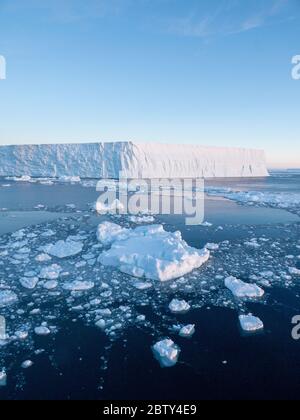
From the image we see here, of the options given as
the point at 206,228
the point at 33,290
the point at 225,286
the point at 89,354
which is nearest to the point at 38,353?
the point at 89,354

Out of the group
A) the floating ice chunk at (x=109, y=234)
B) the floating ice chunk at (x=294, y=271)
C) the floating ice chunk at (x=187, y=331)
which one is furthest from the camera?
the floating ice chunk at (x=109, y=234)

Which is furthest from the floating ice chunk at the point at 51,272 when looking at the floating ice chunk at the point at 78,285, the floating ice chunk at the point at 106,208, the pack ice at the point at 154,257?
the floating ice chunk at the point at 106,208

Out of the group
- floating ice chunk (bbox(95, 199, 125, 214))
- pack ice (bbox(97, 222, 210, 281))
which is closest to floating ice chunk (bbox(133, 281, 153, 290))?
pack ice (bbox(97, 222, 210, 281))

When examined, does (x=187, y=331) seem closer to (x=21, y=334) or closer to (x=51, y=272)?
(x=21, y=334)

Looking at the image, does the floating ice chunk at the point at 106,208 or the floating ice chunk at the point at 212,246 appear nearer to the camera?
the floating ice chunk at the point at 212,246

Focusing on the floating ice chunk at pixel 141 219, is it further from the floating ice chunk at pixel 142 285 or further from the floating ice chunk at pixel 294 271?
the floating ice chunk at pixel 294 271

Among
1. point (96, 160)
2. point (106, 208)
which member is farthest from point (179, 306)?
point (96, 160)
